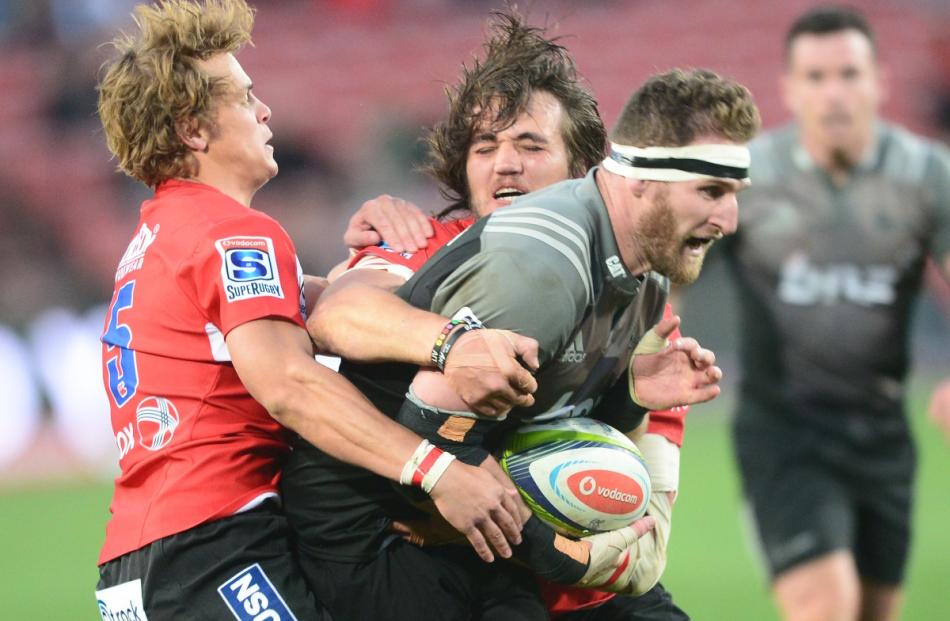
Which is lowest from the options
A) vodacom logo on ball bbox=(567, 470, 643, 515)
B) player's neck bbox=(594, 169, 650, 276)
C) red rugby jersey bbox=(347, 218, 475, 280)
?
vodacom logo on ball bbox=(567, 470, 643, 515)

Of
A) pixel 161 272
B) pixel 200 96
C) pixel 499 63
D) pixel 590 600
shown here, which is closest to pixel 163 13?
pixel 200 96

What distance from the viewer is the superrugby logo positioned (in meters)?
4.03

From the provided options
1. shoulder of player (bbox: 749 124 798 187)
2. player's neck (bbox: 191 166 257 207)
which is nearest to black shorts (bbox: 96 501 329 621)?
player's neck (bbox: 191 166 257 207)

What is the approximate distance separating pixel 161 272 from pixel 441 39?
56.4 ft

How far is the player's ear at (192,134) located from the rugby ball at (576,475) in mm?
1354

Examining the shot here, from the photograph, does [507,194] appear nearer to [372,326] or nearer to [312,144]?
[372,326]

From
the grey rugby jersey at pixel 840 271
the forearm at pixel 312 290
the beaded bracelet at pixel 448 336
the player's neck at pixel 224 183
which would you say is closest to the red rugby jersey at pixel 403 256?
the forearm at pixel 312 290

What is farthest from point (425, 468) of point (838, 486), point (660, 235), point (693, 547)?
point (693, 547)

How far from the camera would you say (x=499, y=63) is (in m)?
5.14

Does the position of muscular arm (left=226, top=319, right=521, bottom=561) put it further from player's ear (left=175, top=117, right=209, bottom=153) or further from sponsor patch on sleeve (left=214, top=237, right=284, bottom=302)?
player's ear (left=175, top=117, right=209, bottom=153)

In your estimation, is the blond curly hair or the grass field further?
the grass field

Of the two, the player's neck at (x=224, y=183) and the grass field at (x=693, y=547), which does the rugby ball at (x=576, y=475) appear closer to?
the player's neck at (x=224, y=183)

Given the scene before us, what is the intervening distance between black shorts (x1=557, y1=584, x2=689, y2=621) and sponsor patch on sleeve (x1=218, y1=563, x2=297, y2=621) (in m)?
1.16

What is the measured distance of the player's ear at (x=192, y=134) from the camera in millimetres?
4332
